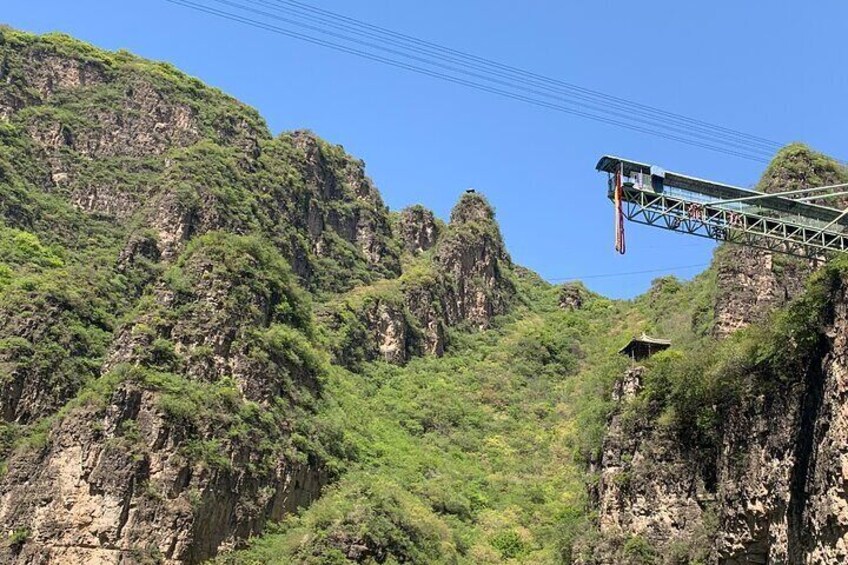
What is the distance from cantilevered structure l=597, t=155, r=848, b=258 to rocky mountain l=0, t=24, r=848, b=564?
2.80 m

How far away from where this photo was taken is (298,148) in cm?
8675

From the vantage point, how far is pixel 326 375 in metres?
55.6

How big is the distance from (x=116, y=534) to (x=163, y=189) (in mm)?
32811

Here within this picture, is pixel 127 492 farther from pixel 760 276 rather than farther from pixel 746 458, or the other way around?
pixel 760 276

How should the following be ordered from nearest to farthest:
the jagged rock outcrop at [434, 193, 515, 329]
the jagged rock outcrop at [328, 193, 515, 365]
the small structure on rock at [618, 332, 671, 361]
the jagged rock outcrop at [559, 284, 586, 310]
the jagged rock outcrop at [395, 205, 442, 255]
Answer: the small structure on rock at [618, 332, 671, 361]
the jagged rock outcrop at [328, 193, 515, 365]
the jagged rock outcrop at [434, 193, 515, 329]
the jagged rock outcrop at [559, 284, 586, 310]
the jagged rock outcrop at [395, 205, 442, 255]

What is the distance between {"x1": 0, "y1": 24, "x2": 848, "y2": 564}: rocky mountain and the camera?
27641 mm

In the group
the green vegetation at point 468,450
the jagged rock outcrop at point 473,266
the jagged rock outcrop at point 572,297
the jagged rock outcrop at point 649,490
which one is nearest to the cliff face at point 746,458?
the jagged rock outcrop at point 649,490

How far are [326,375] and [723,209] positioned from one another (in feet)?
109

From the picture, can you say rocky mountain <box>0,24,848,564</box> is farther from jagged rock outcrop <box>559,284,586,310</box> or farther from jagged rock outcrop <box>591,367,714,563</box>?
jagged rock outcrop <box>559,284,586,310</box>

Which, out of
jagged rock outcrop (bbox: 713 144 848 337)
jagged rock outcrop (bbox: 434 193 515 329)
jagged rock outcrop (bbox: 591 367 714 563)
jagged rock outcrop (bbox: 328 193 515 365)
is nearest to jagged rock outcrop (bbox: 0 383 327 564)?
jagged rock outcrop (bbox: 591 367 714 563)

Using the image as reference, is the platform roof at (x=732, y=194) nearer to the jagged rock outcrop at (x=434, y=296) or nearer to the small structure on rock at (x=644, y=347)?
the small structure on rock at (x=644, y=347)

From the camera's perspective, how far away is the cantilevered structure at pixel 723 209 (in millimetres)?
27484

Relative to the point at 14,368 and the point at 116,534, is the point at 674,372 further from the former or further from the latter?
the point at 14,368

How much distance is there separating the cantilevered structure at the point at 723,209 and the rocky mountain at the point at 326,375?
110 inches
